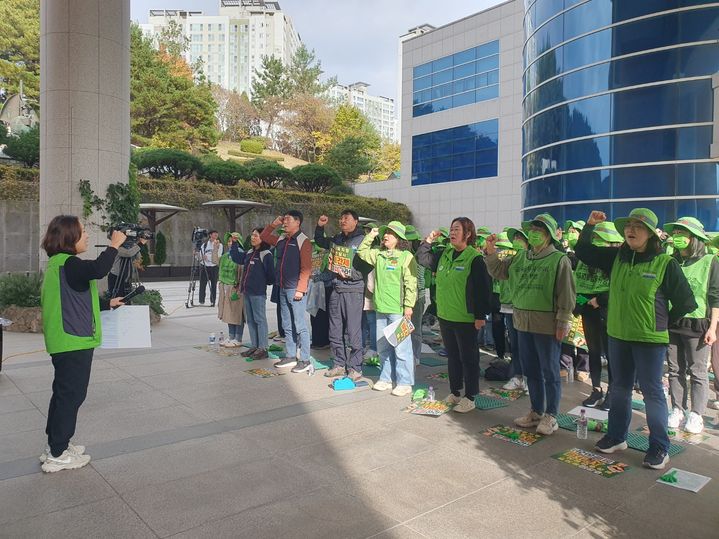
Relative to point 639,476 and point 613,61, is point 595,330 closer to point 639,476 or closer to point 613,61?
point 639,476

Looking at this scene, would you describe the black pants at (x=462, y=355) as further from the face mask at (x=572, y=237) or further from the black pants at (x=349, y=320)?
the face mask at (x=572, y=237)

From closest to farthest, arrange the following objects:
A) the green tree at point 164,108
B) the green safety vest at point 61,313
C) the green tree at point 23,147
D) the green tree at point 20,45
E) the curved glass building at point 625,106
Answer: the green safety vest at point 61,313 → the curved glass building at point 625,106 → the green tree at point 23,147 → the green tree at point 20,45 → the green tree at point 164,108

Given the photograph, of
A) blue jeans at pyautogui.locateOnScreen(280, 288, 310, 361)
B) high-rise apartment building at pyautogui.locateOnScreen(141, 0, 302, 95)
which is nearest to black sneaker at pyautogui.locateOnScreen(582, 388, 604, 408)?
blue jeans at pyautogui.locateOnScreen(280, 288, 310, 361)

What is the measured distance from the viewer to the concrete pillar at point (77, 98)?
10000 millimetres

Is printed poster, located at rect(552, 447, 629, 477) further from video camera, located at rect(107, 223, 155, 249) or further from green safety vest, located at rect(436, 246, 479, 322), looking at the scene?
video camera, located at rect(107, 223, 155, 249)

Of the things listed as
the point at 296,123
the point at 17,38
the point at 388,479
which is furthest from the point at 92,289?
the point at 296,123

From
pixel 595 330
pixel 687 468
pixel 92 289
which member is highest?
pixel 92 289

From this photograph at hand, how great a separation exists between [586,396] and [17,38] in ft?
157

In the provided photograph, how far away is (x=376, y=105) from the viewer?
158500 millimetres

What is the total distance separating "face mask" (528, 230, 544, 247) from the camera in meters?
4.75

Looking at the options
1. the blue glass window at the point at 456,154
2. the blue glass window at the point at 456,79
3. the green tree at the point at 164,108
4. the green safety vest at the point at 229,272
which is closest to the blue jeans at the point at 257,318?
the green safety vest at the point at 229,272

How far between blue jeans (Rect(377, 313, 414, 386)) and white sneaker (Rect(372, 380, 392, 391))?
0.10 metres

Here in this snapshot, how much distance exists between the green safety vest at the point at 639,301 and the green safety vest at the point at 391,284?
2315 millimetres

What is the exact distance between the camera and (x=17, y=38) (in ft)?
133
